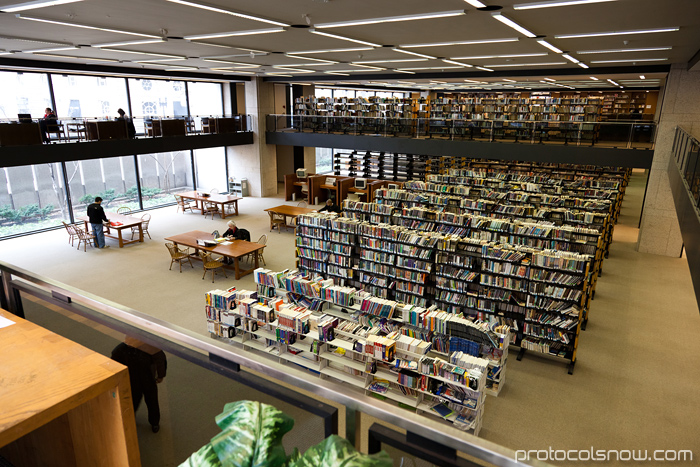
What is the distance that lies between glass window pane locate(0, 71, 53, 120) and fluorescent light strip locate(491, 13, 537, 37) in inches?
507

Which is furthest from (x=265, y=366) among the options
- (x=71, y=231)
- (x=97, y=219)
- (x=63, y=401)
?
(x=71, y=231)

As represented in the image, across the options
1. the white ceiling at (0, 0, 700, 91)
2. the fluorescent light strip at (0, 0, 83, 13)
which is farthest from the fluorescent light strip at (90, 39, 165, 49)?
the fluorescent light strip at (0, 0, 83, 13)

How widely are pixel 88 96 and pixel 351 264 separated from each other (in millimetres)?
11157

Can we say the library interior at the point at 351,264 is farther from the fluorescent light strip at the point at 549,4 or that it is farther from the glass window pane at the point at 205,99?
the glass window pane at the point at 205,99

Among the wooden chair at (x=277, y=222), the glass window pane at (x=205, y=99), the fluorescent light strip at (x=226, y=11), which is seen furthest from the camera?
the glass window pane at (x=205, y=99)

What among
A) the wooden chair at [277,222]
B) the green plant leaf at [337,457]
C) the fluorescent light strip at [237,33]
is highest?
the fluorescent light strip at [237,33]

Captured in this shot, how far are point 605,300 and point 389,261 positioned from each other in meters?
4.71

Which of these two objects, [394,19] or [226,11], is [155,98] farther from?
[394,19]

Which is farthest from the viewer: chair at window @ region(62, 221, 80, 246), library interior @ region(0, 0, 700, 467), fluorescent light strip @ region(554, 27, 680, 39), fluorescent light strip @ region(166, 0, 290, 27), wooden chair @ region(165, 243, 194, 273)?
chair at window @ region(62, 221, 80, 246)

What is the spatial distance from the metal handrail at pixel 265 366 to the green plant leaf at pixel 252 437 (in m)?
0.28

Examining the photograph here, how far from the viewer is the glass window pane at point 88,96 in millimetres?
13695

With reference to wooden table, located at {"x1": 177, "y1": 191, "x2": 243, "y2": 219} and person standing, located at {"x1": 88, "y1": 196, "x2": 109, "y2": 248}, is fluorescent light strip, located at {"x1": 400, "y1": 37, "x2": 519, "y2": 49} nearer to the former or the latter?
person standing, located at {"x1": 88, "y1": 196, "x2": 109, "y2": 248}

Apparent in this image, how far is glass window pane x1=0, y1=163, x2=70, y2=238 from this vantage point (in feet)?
42.3

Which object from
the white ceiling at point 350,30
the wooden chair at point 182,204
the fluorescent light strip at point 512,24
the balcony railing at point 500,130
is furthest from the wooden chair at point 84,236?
the fluorescent light strip at point 512,24
